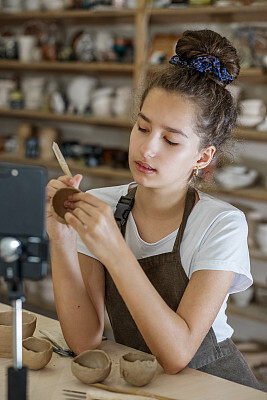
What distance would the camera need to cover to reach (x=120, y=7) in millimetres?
3490

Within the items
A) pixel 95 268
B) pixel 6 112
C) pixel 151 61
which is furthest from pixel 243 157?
pixel 95 268

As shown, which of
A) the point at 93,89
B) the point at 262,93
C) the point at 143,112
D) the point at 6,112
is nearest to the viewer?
the point at 143,112

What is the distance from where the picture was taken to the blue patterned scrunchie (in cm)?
155

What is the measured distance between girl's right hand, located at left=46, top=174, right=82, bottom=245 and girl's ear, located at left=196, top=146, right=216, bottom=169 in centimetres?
40

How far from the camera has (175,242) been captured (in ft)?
5.11

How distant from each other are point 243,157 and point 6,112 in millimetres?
1669

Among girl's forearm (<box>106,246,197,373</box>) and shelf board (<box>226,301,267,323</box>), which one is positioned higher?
girl's forearm (<box>106,246,197,373</box>)

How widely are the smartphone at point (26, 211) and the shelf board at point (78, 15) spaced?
2694 mm

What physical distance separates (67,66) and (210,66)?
7.58 feet

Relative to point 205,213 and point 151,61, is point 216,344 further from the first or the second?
point 151,61

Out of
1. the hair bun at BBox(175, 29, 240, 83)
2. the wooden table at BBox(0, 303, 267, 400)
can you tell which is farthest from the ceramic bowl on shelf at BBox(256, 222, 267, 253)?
the wooden table at BBox(0, 303, 267, 400)

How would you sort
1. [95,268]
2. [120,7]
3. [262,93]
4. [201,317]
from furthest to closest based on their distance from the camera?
[120,7]
[262,93]
[95,268]
[201,317]

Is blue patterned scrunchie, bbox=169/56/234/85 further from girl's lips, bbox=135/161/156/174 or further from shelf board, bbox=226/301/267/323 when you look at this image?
shelf board, bbox=226/301/267/323

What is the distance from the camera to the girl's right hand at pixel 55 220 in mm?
1319
